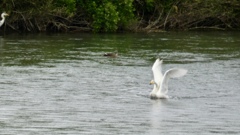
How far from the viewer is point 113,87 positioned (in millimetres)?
17078

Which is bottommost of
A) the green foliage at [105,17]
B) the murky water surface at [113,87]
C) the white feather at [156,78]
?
the murky water surface at [113,87]

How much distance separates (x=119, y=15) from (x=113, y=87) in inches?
576

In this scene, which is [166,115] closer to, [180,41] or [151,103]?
[151,103]

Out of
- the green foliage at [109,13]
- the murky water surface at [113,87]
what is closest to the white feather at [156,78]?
the murky water surface at [113,87]

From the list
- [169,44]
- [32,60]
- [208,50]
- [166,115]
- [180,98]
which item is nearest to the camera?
[166,115]

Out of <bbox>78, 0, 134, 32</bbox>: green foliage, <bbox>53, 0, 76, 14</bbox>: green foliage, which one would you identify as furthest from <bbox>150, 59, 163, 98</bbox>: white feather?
<bbox>53, 0, 76, 14</bbox>: green foliage

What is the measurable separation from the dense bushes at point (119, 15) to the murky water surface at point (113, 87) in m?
2.77

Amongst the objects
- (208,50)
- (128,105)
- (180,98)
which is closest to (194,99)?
(180,98)

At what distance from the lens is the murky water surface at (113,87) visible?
12750mm

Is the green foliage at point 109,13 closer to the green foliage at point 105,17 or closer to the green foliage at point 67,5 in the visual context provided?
the green foliage at point 105,17

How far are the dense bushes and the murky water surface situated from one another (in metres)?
2.77

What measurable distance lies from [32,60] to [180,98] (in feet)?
23.2

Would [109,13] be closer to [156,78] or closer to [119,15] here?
[119,15]

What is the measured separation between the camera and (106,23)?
31141 mm
